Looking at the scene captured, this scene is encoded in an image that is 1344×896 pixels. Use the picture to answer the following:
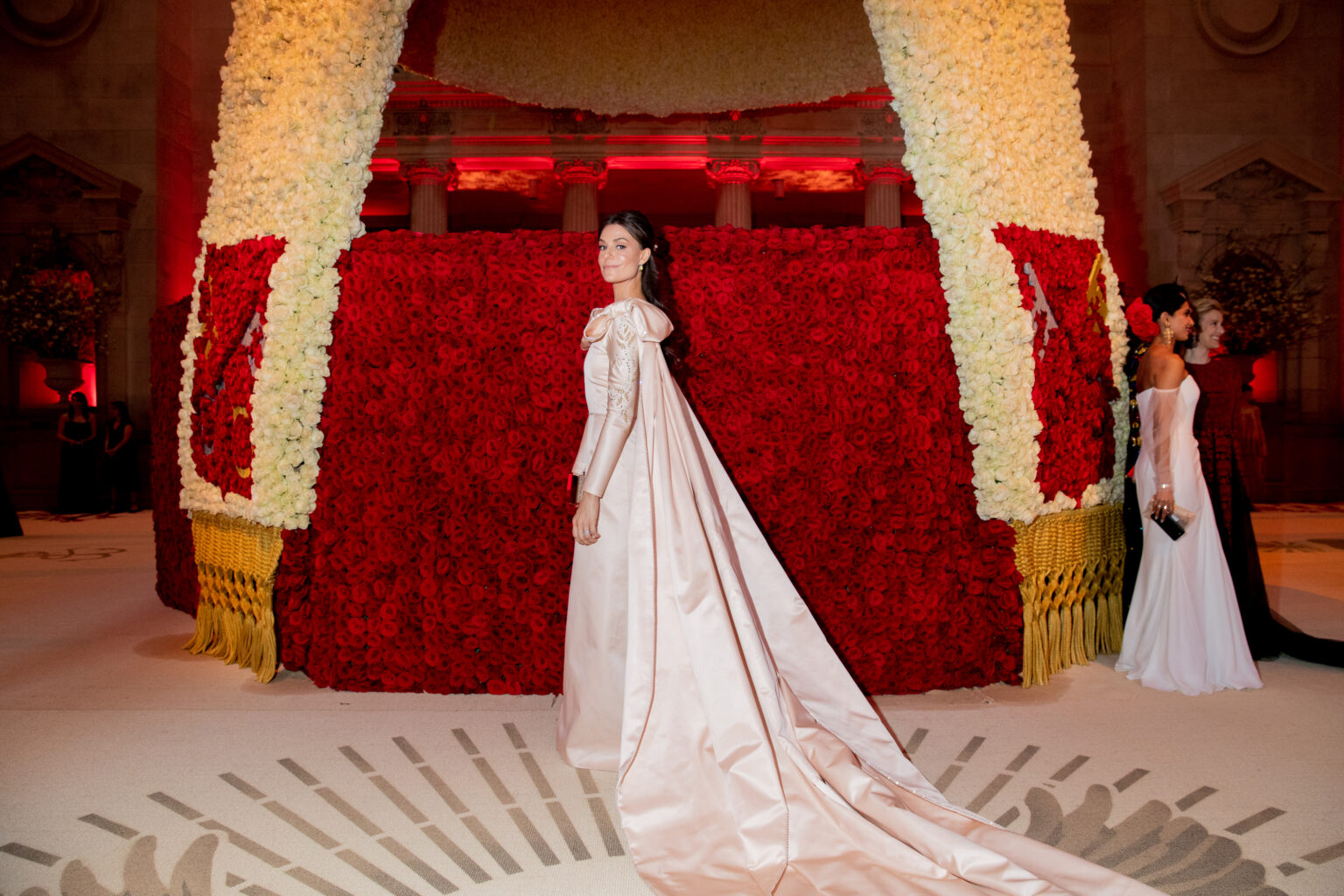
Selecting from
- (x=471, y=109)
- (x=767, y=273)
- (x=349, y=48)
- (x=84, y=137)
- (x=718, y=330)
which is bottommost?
(x=718, y=330)

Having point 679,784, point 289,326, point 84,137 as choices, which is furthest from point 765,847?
point 84,137

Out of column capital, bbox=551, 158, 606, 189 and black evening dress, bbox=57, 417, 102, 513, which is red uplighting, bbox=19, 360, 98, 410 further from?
column capital, bbox=551, 158, 606, 189

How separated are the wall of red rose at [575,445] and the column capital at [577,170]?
14848mm

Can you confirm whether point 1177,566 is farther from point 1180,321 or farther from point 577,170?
point 577,170

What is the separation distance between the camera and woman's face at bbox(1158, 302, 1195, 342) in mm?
4793

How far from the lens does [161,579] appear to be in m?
6.59

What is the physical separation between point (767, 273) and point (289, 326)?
2.44 meters

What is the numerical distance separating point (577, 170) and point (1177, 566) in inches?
636

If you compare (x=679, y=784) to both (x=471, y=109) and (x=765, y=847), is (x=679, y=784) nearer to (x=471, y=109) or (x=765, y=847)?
(x=765, y=847)

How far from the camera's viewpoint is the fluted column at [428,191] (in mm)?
18469

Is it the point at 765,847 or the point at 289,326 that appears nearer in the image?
the point at 765,847

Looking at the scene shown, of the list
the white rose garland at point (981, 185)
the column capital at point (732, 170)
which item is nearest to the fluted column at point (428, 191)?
the column capital at point (732, 170)

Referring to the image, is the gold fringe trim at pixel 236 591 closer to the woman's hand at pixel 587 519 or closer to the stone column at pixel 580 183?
the woman's hand at pixel 587 519

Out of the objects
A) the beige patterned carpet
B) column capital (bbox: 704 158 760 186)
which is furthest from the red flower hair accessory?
column capital (bbox: 704 158 760 186)
